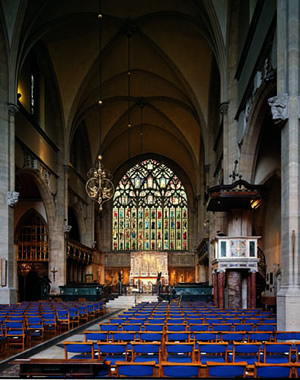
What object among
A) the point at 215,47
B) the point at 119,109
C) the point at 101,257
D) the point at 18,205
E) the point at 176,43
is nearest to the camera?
the point at 215,47

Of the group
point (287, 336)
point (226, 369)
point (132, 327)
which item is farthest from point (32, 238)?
point (226, 369)

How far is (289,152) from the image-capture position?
12.1 metres

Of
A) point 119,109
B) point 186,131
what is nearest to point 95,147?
point 119,109

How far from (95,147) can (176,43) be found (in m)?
14.7

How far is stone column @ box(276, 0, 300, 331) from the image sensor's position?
38.2 feet

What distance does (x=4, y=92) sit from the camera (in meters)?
23.0

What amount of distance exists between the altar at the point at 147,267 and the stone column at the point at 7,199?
2481 centimetres

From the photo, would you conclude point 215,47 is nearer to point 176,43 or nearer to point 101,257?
point 176,43

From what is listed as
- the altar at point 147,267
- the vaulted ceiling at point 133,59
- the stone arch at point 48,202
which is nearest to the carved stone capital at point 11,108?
the vaulted ceiling at point 133,59

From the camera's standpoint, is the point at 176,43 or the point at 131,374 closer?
the point at 131,374

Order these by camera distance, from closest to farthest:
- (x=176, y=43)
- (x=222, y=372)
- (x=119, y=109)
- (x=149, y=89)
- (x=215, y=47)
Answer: (x=222, y=372) < (x=215, y=47) < (x=176, y=43) < (x=149, y=89) < (x=119, y=109)

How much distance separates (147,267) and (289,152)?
36.1 meters

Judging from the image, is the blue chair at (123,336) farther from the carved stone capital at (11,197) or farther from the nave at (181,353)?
the carved stone capital at (11,197)

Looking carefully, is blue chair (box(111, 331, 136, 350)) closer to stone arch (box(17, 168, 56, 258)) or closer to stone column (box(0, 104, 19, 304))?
stone column (box(0, 104, 19, 304))
